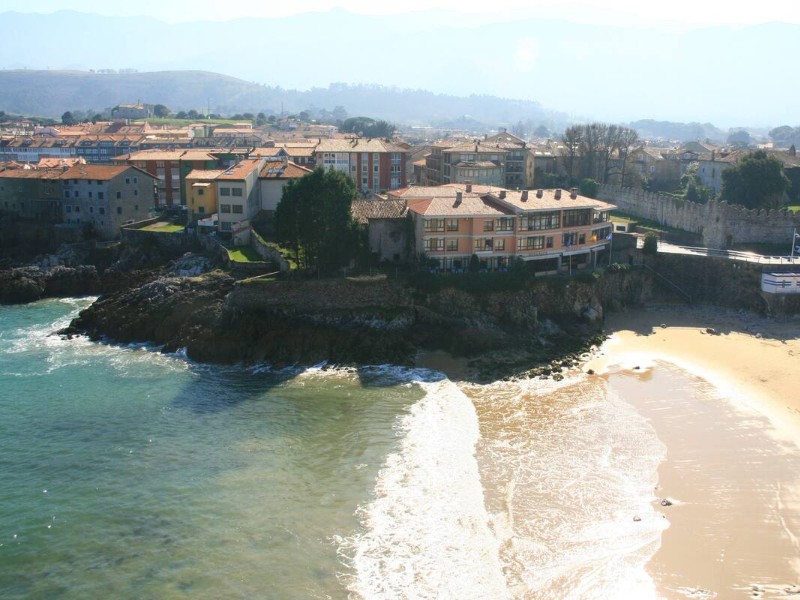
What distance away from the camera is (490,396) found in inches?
1227

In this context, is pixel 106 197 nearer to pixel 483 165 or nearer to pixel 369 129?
Result: pixel 483 165

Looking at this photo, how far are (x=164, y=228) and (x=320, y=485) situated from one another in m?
33.7

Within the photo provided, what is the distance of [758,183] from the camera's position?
55281 millimetres

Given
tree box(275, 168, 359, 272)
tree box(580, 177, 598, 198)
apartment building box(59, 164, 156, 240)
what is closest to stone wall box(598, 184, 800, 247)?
tree box(580, 177, 598, 198)

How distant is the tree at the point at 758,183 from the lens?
55.3 metres

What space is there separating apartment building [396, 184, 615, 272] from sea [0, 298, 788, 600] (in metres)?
9.20

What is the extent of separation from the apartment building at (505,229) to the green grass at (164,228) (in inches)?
693

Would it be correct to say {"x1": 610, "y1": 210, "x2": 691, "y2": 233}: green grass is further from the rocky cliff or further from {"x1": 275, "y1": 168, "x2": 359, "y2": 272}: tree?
{"x1": 275, "y1": 168, "x2": 359, "y2": 272}: tree

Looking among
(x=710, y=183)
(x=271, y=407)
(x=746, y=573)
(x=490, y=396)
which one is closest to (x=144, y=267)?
(x=271, y=407)

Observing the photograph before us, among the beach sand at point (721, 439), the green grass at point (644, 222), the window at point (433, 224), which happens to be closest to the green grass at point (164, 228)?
the window at point (433, 224)

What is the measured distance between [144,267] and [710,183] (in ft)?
181

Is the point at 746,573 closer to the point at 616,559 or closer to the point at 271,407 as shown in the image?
the point at 616,559

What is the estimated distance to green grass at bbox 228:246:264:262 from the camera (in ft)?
141

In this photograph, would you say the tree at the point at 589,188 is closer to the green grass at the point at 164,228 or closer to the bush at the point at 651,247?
the bush at the point at 651,247
